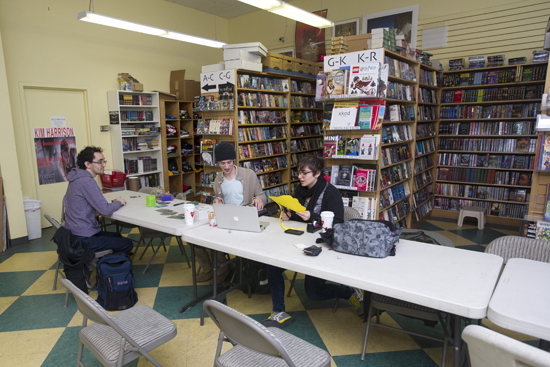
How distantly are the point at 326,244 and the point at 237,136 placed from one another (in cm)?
347

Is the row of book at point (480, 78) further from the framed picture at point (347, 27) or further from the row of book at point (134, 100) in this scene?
the row of book at point (134, 100)

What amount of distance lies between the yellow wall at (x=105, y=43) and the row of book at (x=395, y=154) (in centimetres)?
257

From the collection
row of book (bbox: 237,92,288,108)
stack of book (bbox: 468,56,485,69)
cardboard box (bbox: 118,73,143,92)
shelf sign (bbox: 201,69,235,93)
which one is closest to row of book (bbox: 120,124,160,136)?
cardboard box (bbox: 118,73,143,92)

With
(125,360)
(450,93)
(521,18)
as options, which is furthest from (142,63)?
(521,18)

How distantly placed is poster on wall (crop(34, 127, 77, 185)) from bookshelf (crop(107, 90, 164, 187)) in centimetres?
74

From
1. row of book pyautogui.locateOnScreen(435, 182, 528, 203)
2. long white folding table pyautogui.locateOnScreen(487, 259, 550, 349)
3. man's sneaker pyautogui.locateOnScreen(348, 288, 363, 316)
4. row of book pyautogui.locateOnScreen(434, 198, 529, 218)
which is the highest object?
long white folding table pyautogui.locateOnScreen(487, 259, 550, 349)

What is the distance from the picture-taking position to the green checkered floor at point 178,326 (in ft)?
8.00

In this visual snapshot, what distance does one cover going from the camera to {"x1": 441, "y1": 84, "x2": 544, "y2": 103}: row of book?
5441 mm

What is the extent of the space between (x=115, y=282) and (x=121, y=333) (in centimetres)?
161

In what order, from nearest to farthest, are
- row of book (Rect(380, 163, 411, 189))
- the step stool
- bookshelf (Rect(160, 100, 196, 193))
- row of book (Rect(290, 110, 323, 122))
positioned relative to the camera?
row of book (Rect(380, 163, 411, 189)) < the step stool < row of book (Rect(290, 110, 323, 122)) < bookshelf (Rect(160, 100, 196, 193))

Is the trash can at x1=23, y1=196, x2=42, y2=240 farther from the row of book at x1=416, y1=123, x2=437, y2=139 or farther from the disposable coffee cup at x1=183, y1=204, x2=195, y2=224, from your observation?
the row of book at x1=416, y1=123, x2=437, y2=139

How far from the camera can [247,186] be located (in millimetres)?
3561

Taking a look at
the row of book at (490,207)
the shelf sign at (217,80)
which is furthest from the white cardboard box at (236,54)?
the row of book at (490,207)

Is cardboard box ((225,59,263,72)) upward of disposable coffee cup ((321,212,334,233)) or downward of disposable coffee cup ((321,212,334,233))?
upward
